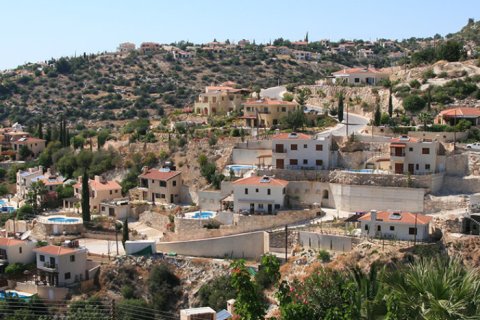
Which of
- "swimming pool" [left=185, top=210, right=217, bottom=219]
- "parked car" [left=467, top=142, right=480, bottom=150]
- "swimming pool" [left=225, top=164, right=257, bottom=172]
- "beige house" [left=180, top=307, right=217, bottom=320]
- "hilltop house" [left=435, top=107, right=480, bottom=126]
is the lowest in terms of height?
"beige house" [left=180, top=307, right=217, bottom=320]

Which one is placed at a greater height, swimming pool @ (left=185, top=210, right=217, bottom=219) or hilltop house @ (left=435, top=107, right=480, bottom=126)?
hilltop house @ (left=435, top=107, right=480, bottom=126)

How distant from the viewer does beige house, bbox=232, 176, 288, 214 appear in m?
40.2

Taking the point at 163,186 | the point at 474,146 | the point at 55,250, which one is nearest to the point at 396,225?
the point at 474,146

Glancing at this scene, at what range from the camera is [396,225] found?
35.2m

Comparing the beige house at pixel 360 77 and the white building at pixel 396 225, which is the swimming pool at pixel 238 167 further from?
the beige house at pixel 360 77

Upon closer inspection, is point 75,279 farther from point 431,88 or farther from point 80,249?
point 431,88

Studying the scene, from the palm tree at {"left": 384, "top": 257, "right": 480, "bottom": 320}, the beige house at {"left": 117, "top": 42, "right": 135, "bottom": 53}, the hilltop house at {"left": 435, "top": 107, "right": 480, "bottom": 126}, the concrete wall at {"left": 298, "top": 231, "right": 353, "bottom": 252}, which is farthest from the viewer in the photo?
the beige house at {"left": 117, "top": 42, "right": 135, "bottom": 53}

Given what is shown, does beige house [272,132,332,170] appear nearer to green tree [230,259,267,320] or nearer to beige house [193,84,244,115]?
beige house [193,84,244,115]

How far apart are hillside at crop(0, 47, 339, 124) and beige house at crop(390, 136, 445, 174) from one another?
48365 mm

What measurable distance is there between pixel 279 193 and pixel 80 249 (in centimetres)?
1131

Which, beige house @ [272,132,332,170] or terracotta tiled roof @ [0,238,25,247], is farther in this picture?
beige house @ [272,132,332,170]

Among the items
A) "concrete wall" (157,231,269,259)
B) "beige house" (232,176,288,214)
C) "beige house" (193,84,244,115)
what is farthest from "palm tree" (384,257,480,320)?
"beige house" (193,84,244,115)

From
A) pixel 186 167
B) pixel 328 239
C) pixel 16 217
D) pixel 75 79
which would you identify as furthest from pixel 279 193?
pixel 75 79

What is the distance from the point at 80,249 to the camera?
38031mm
